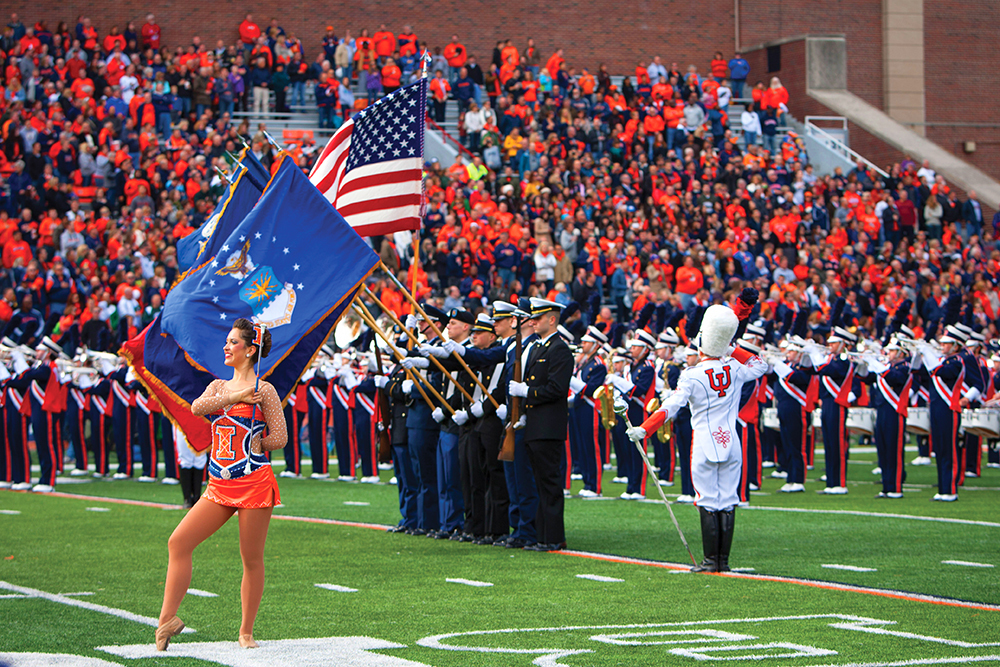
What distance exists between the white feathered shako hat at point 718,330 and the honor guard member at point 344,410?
994cm

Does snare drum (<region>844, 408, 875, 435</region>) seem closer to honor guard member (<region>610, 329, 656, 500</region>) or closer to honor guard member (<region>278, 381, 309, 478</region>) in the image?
honor guard member (<region>610, 329, 656, 500</region>)

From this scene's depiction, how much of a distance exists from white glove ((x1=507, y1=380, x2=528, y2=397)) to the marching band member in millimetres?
4015

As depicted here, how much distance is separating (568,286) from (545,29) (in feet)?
42.0

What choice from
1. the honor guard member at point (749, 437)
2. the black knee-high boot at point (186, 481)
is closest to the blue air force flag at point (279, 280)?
the black knee-high boot at point (186, 481)

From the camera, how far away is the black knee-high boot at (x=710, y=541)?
9.40m

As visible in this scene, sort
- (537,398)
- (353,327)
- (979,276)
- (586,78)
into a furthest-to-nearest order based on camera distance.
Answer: (586,78) < (979,276) < (353,327) < (537,398)

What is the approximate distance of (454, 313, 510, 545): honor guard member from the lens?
37.6 ft

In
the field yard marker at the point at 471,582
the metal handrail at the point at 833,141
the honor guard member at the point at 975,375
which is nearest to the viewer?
the field yard marker at the point at 471,582

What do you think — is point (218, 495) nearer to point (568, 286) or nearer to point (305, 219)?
point (305, 219)

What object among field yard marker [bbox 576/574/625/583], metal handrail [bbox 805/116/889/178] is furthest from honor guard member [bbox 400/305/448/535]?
metal handrail [bbox 805/116/889/178]

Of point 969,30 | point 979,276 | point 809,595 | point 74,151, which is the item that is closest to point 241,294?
point 809,595

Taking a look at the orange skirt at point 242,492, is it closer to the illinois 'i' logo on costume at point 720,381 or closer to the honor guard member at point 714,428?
the honor guard member at point 714,428

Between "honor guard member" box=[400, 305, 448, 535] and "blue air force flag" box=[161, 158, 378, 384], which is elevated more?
"blue air force flag" box=[161, 158, 378, 384]

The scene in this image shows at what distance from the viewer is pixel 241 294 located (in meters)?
9.14
